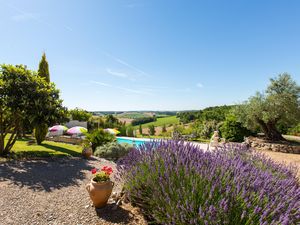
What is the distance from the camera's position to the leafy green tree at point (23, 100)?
7.08m

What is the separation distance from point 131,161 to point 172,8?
8.98 metres

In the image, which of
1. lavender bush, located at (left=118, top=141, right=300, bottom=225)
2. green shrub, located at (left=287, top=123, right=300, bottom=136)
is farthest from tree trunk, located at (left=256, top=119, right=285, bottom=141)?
lavender bush, located at (left=118, top=141, right=300, bottom=225)

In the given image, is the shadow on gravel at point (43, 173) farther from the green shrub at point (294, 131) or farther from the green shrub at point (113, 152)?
the green shrub at point (294, 131)

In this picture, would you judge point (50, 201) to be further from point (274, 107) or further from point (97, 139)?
point (274, 107)

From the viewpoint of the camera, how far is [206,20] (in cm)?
1224

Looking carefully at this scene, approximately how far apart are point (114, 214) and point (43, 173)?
371 cm

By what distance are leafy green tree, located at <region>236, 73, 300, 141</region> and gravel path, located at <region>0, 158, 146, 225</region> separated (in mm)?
11367

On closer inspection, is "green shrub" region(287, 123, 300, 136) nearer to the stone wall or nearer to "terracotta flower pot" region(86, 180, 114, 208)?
the stone wall

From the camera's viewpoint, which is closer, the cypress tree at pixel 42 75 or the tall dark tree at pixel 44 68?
the cypress tree at pixel 42 75

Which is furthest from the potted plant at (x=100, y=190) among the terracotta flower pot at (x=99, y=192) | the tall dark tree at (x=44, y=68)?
the tall dark tree at (x=44, y=68)

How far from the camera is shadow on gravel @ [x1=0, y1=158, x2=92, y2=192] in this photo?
190 inches

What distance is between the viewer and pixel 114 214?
3252mm

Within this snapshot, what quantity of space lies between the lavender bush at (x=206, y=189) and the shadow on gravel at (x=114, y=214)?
284 mm

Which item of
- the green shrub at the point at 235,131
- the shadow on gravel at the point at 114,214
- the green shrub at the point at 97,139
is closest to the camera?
the shadow on gravel at the point at 114,214
